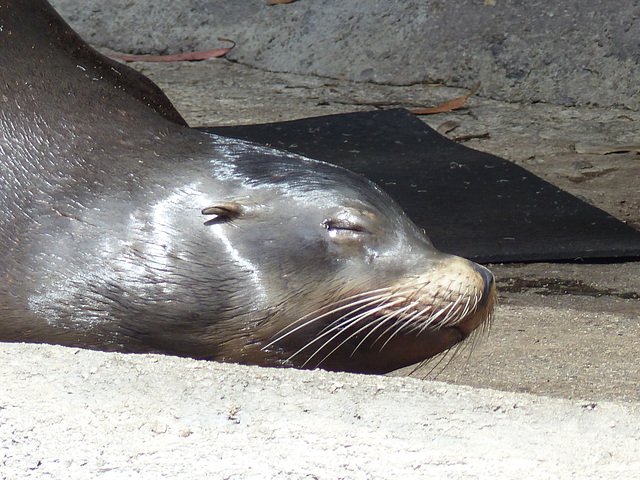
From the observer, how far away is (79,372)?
2.13 m

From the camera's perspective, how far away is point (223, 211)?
8.43ft

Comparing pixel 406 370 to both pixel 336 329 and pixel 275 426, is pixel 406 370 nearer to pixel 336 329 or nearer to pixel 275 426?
pixel 336 329

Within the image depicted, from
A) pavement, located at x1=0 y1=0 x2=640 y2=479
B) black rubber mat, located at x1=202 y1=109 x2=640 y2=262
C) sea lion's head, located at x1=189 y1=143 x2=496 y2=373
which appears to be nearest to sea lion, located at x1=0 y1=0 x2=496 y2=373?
sea lion's head, located at x1=189 y1=143 x2=496 y2=373

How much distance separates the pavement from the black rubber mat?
133mm

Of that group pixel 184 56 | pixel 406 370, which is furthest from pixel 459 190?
pixel 184 56

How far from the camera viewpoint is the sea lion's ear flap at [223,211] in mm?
2561

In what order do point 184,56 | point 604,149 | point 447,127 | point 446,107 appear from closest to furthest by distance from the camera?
point 604,149 < point 447,127 < point 446,107 < point 184,56

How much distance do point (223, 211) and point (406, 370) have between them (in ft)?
2.91

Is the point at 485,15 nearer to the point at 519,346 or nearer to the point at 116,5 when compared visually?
the point at 116,5

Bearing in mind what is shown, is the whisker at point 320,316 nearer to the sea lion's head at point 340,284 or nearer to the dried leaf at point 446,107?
the sea lion's head at point 340,284

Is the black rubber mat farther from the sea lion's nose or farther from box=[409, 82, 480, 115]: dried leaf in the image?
the sea lion's nose

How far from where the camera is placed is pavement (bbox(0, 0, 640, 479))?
1.79 metres

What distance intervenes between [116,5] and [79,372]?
6154 millimetres

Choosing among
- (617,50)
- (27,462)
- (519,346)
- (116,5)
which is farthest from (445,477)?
(116,5)
